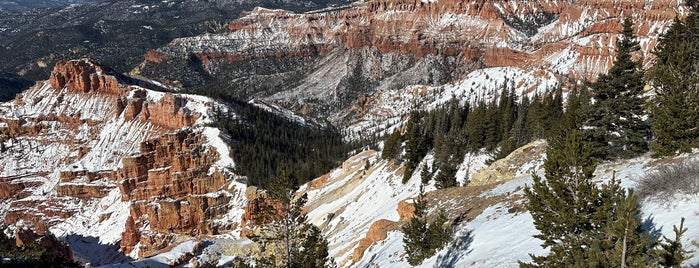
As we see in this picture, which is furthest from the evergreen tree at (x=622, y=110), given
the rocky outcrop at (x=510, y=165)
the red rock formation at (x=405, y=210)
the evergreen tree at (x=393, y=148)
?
the evergreen tree at (x=393, y=148)

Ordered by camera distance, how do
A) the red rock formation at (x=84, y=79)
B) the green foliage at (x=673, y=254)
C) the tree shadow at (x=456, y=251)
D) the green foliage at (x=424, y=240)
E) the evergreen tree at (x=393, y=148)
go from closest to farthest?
the green foliage at (x=673, y=254) < the tree shadow at (x=456, y=251) < the green foliage at (x=424, y=240) < the evergreen tree at (x=393, y=148) < the red rock formation at (x=84, y=79)

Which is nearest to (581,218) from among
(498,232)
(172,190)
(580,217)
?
(580,217)

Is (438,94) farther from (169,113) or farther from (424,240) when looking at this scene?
(424,240)

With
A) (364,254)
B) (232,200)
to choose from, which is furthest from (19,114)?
(364,254)

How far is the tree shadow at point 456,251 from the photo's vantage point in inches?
866

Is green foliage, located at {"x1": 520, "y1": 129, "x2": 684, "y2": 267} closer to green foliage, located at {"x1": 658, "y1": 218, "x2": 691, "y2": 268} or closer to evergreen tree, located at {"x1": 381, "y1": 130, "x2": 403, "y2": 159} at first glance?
green foliage, located at {"x1": 658, "y1": 218, "x2": 691, "y2": 268}

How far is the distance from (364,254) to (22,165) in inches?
3947

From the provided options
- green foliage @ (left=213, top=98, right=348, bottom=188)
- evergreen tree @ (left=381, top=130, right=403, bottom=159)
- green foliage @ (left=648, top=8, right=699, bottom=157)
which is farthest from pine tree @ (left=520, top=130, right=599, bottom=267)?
green foliage @ (left=213, top=98, right=348, bottom=188)

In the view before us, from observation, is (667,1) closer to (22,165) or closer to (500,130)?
(500,130)

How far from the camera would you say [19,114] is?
10619cm

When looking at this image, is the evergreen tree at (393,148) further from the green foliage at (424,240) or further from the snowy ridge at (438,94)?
the snowy ridge at (438,94)

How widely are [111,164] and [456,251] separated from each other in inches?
3797

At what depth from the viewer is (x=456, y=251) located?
902 inches

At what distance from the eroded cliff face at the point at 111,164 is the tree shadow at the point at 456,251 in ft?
180
